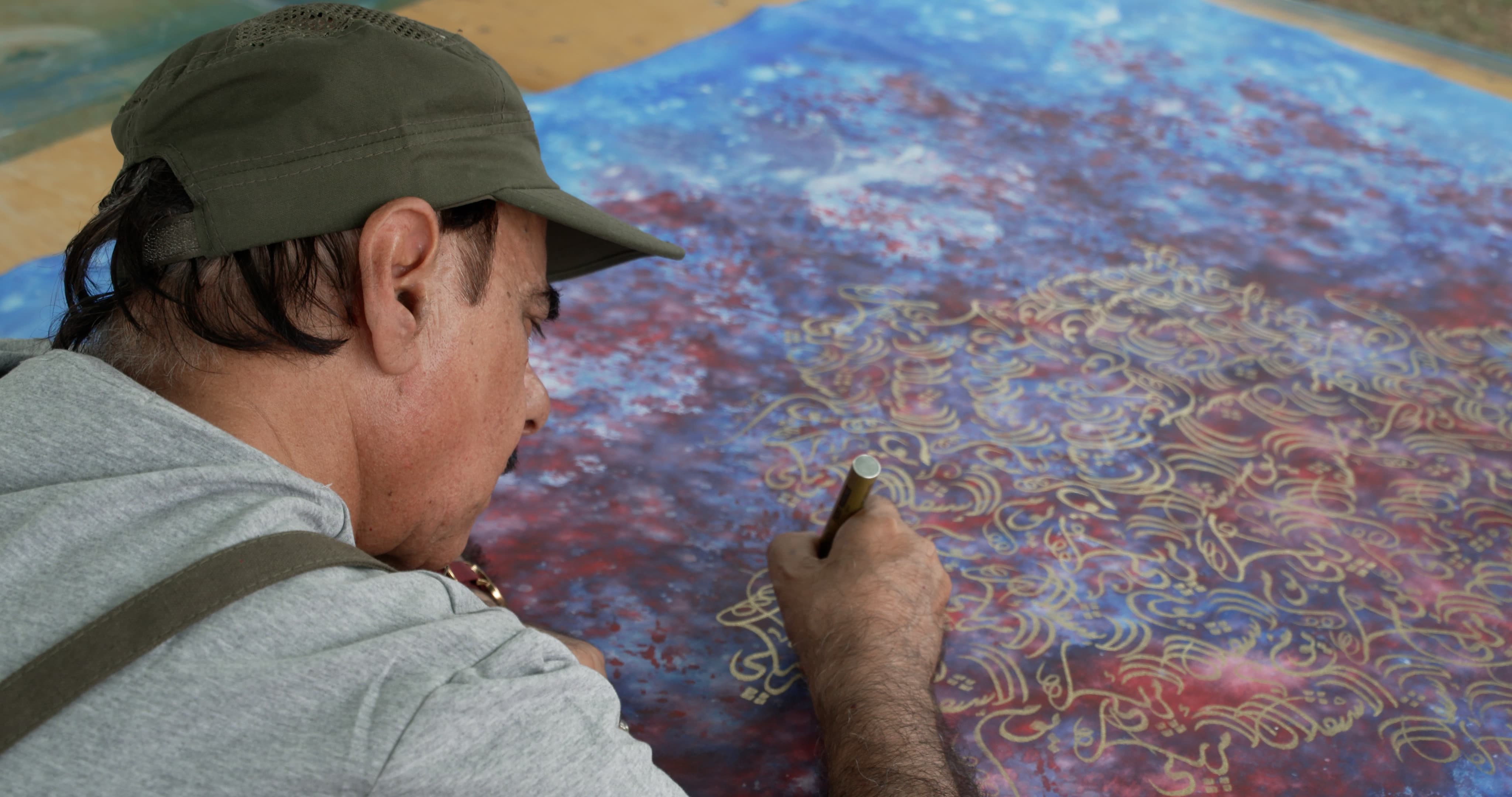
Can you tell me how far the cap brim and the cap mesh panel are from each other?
161 mm

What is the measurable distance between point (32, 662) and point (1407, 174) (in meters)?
2.87

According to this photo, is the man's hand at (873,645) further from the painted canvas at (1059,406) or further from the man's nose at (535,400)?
the man's nose at (535,400)

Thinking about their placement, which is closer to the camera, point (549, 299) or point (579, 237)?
point (549, 299)

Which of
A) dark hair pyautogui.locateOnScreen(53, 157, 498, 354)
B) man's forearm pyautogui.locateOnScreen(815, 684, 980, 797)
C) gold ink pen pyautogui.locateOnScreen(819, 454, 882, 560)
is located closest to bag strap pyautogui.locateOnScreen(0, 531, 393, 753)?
dark hair pyautogui.locateOnScreen(53, 157, 498, 354)

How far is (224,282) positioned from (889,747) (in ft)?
2.45

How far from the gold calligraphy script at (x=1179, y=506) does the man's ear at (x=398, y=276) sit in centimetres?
63

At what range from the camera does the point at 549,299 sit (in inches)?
43.5

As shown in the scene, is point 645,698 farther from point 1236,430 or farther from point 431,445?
point 1236,430

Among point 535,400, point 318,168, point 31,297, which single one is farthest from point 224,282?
point 31,297

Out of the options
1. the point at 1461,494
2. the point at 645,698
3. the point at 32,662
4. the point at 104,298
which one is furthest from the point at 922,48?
the point at 32,662

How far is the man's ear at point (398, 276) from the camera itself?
903 millimetres

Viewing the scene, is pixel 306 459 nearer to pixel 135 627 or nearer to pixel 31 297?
pixel 135 627

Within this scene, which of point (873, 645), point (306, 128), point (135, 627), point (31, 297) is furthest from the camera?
point (31, 297)

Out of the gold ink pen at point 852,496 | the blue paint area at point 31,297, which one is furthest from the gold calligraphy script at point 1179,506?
the blue paint area at point 31,297
